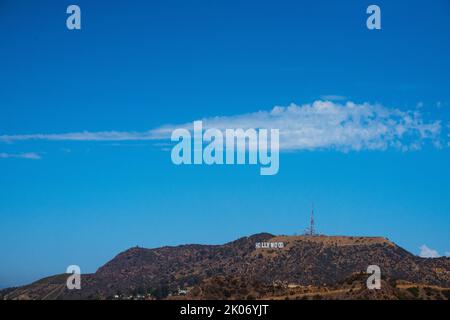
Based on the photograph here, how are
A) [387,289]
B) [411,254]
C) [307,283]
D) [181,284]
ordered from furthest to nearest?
[411,254] → [181,284] → [307,283] → [387,289]

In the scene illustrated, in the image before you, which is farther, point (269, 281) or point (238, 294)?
point (269, 281)
